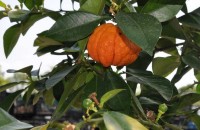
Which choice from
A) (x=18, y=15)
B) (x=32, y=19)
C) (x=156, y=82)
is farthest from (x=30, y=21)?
(x=156, y=82)

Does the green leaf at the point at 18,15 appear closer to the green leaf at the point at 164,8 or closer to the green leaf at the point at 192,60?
the green leaf at the point at 164,8

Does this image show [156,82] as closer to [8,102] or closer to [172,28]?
[172,28]

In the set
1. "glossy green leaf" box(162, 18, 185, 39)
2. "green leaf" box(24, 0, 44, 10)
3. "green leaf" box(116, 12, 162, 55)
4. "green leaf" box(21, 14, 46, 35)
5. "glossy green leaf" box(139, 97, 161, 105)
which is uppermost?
"green leaf" box(24, 0, 44, 10)

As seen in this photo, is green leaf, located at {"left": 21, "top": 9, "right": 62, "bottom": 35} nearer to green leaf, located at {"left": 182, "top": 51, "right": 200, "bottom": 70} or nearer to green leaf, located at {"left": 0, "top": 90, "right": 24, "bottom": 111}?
green leaf, located at {"left": 0, "top": 90, "right": 24, "bottom": 111}

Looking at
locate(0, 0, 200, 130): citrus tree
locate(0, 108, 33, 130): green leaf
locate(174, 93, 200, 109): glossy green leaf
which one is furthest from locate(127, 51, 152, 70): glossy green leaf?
locate(0, 108, 33, 130): green leaf

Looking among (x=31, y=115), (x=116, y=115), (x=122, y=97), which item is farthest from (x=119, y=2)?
(x=31, y=115)

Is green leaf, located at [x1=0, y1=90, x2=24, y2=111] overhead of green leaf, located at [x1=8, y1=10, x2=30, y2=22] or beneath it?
beneath

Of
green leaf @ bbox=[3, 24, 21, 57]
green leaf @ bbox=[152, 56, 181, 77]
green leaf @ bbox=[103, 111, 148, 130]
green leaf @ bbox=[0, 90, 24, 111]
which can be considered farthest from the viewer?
green leaf @ bbox=[152, 56, 181, 77]

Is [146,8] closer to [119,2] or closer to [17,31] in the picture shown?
[119,2]
